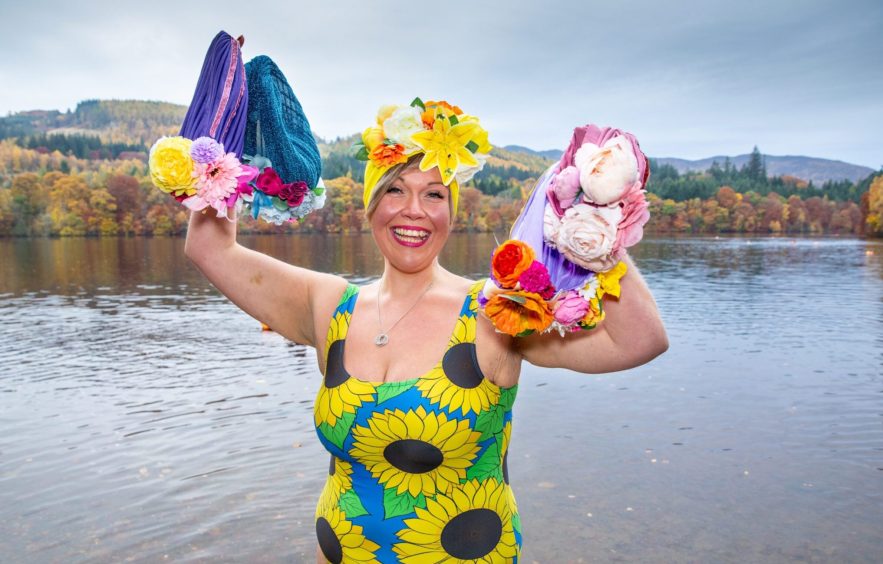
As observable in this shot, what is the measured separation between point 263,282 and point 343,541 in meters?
1.07

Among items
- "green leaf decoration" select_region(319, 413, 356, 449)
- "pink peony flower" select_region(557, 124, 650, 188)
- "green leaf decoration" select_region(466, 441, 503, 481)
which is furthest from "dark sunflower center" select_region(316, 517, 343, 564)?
"pink peony flower" select_region(557, 124, 650, 188)

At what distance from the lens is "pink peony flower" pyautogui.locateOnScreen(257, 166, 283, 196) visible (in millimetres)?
2732

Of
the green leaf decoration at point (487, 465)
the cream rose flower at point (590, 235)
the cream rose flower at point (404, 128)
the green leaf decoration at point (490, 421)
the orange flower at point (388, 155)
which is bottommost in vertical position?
the green leaf decoration at point (487, 465)

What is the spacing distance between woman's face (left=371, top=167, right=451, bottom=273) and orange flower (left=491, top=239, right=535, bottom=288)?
666mm

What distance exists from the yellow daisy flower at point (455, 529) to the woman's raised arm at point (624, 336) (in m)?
0.71

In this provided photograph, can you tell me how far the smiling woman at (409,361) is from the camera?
2.48 metres

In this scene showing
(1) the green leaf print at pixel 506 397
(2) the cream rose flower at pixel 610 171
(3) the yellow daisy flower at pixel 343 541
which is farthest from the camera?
(3) the yellow daisy flower at pixel 343 541

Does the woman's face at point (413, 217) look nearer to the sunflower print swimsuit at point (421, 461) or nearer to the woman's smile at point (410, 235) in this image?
the woman's smile at point (410, 235)

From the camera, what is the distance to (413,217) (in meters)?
2.69

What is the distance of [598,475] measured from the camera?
29.4ft

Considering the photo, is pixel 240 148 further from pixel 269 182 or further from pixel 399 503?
pixel 399 503

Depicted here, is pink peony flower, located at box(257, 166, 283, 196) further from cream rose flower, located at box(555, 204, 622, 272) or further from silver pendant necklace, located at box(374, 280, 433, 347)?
cream rose flower, located at box(555, 204, 622, 272)

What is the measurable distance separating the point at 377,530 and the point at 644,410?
10.2m

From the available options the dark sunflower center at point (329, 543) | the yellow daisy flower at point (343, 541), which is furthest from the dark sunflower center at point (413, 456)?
the dark sunflower center at point (329, 543)
